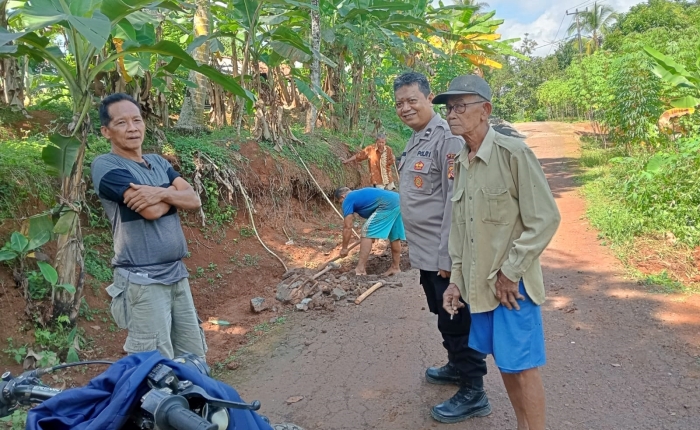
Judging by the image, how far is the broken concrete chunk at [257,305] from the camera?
18.8 ft

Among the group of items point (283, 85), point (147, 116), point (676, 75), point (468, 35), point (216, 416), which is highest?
point (468, 35)

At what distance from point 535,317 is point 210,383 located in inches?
69.4

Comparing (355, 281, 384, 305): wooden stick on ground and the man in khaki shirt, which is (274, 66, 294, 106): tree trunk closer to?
(355, 281, 384, 305): wooden stick on ground

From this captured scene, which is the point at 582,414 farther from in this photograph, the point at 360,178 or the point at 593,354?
the point at 360,178

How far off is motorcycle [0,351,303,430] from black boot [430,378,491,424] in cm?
214

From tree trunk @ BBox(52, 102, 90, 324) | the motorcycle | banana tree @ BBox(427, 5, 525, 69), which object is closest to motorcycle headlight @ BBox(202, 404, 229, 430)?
the motorcycle

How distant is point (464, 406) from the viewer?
3.21 metres

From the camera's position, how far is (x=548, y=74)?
4778cm

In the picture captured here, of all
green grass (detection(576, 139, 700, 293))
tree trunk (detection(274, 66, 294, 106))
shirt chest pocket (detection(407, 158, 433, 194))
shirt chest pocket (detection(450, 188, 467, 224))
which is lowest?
green grass (detection(576, 139, 700, 293))

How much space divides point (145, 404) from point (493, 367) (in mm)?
3331

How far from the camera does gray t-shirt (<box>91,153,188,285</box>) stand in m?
2.73

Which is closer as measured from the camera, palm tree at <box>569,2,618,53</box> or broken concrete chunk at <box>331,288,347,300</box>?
broken concrete chunk at <box>331,288,347,300</box>

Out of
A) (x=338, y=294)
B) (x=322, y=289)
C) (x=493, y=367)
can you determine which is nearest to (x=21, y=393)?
(x=493, y=367)

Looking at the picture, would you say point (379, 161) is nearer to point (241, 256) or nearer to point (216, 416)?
point (241, 256)
